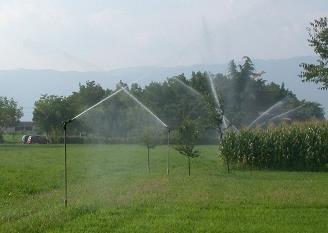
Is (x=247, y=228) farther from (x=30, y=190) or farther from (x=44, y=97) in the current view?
(x=44, y=97)

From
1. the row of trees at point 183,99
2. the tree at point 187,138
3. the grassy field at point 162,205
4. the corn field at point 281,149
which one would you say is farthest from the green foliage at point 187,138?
the row of trees at point 183,99

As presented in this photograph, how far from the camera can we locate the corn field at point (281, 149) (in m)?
30.4

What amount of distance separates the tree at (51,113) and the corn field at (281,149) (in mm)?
52400

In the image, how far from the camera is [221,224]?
1107 cm

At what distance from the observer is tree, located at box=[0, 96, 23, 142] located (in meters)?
82.9

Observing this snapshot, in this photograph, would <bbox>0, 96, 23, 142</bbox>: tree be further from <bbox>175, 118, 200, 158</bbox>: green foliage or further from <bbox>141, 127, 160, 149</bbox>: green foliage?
<bbox>175, 118, 200, 158</bbox>: green foliage

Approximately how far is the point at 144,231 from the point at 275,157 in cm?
2154

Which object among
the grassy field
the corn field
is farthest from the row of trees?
the grassy field

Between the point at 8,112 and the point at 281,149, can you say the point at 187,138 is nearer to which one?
the point at 281,149

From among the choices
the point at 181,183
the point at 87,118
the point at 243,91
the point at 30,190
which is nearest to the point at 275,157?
the point at 181,183

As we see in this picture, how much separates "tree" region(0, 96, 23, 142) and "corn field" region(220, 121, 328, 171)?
57.0 meters

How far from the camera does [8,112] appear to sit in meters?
84.0

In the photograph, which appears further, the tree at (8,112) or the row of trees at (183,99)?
the tree at (8,112)

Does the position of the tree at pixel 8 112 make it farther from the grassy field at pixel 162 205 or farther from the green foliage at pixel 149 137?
the grassy field at pixel 162 205
